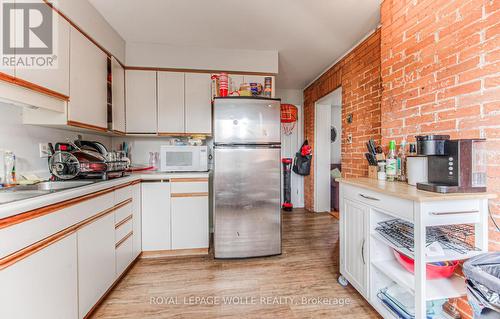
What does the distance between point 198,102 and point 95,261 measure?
6.53 feet

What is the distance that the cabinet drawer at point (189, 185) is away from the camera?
2.39 metres

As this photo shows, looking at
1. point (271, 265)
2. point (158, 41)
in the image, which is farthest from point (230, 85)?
point (271, 265)

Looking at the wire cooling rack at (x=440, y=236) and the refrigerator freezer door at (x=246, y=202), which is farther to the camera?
the refrigerator freezer door at (x=246, y=202)

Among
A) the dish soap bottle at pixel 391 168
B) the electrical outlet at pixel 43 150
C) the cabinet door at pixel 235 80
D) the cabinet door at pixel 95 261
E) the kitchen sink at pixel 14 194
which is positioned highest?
the cabinet door at pixel 235 80

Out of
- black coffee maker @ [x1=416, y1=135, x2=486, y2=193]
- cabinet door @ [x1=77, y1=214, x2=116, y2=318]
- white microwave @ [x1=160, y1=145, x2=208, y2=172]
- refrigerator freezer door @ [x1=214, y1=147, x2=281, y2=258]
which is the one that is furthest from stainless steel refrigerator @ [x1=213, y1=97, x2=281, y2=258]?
black coffee maker @ [x1=416, y1=135, x2=486, y2=193]

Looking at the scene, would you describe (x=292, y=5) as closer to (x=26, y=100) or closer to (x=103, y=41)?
(x=103, y=41)

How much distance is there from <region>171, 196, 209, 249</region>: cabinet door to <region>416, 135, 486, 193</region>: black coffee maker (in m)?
2.04

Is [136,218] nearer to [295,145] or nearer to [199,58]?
[199,58]

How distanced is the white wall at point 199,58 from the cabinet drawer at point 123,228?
1.90 metres

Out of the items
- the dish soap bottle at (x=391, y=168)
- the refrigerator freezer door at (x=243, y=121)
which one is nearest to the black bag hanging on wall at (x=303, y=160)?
the refrigerator freezer door at (x=243, y=121)

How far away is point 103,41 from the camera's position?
2150 mm

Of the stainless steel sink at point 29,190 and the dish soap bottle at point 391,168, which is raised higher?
the dish soap bottle at point 391,168

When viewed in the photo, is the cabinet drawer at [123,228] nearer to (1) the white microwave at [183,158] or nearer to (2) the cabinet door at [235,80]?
(1) the white microwave at [183,158]

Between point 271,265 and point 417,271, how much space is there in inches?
53.9
